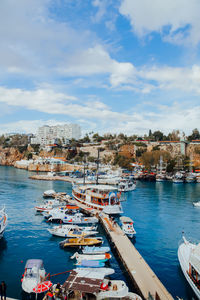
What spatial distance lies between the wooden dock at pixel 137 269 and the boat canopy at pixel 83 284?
336cm

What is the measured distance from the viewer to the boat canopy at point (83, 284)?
14148 mm

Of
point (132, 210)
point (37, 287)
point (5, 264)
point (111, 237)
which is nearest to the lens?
point (37, 287)

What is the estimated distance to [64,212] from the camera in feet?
113

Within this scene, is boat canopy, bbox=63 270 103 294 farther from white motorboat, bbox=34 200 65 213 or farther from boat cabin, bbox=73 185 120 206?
white motorboat, bbox=34 200 65 213

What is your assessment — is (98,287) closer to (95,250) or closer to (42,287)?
(42,287)

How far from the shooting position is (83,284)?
14.6m

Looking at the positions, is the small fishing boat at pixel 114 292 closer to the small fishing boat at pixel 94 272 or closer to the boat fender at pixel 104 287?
the boat fender at pixel 104 287

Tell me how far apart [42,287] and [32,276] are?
127cm

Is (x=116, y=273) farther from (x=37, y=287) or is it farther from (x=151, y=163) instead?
(x=151, y=163)

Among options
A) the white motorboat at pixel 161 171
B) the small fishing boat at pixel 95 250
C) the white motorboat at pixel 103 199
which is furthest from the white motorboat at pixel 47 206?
the white motorboat at pixel 161 171

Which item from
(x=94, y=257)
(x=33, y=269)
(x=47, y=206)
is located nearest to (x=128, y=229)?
(x=94, y=257)

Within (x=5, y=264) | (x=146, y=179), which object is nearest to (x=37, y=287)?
(x=5, y=264)

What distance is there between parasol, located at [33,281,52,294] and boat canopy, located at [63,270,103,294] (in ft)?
7.46

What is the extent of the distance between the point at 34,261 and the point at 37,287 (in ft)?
8.56
